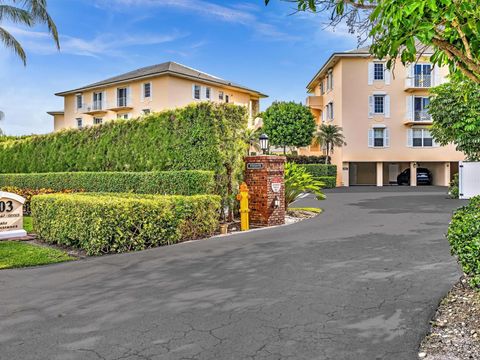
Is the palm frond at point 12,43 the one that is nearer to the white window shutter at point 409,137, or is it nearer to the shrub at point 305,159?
the shrub at point 305,159

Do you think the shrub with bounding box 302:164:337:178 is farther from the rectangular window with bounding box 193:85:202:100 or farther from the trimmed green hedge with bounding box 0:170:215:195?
the trimmed green hedge with bounding box 0:170:215:195

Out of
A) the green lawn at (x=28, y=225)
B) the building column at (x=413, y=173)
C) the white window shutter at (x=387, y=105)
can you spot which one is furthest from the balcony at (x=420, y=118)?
the green lawn at (x=28, y=225)

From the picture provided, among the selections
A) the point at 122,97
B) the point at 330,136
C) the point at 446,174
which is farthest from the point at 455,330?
the point at 122,97

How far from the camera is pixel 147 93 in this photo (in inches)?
1591

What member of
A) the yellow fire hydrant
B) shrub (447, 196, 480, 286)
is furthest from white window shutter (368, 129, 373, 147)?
shrub (447, 196, 480, 286)

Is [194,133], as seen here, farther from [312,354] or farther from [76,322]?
[312,354]

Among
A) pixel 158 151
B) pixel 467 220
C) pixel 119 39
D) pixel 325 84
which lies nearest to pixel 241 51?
pixel 119 39

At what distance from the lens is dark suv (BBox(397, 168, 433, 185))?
36812 millimetres

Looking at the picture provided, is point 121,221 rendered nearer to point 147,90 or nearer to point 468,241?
point 468,241

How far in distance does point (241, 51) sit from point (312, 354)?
18793 millimetres

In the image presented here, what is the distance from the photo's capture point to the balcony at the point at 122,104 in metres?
41.5

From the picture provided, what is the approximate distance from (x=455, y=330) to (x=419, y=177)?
3543 centimetres

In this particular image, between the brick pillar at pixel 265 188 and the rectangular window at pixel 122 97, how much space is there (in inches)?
1286

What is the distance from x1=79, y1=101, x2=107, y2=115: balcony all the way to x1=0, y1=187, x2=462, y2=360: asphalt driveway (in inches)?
1508
